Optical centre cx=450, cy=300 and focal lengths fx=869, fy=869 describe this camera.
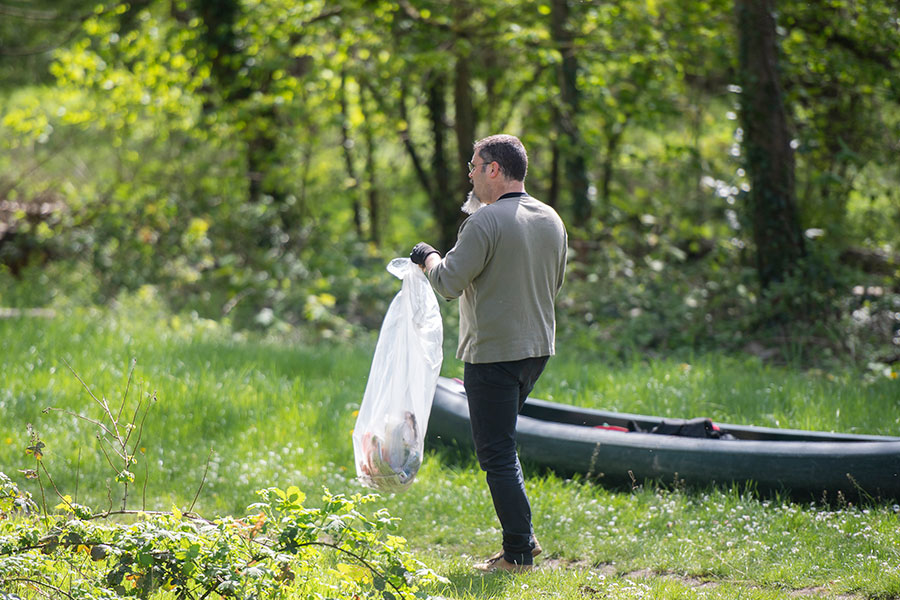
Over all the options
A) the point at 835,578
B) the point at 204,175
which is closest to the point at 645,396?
the point at 835,578

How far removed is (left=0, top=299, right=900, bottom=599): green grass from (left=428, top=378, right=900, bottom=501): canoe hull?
10 cm

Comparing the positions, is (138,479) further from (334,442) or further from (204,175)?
(204,175)

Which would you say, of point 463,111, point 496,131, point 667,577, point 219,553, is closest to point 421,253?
point 219,553

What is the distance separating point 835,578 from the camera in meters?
3.93

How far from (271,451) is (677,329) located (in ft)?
17.1

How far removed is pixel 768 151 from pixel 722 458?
5.35 m

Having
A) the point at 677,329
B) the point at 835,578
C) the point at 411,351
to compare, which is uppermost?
the point at 411,351

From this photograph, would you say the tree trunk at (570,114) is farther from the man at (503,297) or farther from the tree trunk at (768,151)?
the man at (503,297)

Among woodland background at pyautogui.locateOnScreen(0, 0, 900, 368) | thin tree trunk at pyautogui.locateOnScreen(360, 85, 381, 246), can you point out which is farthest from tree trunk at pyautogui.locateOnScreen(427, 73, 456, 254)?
thin tree trunk at pyautogui.locateOnScreen(360, 85, 381, 246)

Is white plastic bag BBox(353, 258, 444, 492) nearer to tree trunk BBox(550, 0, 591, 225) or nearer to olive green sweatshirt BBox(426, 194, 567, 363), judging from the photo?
olive green sweatshirt BBox(426, 194, 567, 363)

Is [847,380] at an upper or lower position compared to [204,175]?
lower

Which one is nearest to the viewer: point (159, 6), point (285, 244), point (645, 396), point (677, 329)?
point (645, 396)

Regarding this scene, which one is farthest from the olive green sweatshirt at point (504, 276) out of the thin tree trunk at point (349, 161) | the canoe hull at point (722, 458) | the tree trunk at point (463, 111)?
the tree trunk at point (463, 111)

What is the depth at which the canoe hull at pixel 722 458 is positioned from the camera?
4664mm
